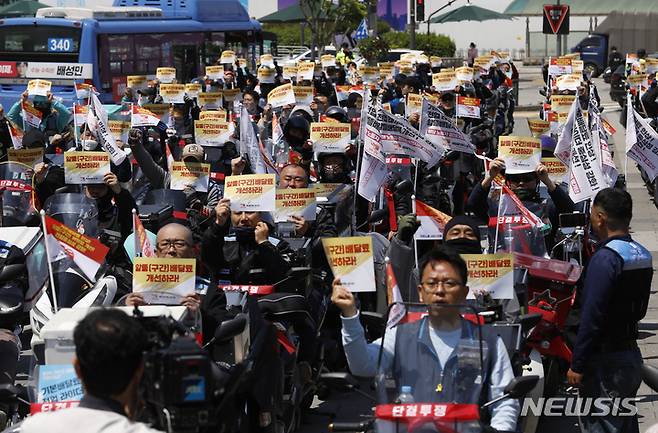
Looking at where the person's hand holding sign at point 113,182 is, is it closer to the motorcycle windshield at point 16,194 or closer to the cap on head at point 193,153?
the motorcycle windshield at point 16,194

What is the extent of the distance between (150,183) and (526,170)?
4272 mm

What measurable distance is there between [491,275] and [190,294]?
1.70 metres

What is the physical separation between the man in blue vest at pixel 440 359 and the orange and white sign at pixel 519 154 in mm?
5279

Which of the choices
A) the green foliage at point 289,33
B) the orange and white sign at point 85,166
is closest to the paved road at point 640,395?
the orange and white sign at point 85,166

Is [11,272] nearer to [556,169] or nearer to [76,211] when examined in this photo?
[76,211]

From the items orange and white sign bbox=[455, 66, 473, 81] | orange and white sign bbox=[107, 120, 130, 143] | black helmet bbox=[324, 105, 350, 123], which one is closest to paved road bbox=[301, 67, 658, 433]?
black helmet bbox=[324, 105, 350, 123]

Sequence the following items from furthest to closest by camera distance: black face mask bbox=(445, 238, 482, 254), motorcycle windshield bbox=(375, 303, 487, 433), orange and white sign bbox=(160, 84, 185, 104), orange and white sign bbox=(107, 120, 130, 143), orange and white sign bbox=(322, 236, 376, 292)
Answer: orange and white sign bbox=(160, 84, 185, 104) → orange and white sign bbox=(107, 120, 130, 143) → black face mask bbox=(445, 238, 482, 254) → orange and white sign bbox=(322, 236, 376, 292) → motorcycle windshield bbox=(375, 303, 487, 433)

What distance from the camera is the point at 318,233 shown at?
10.4 metres

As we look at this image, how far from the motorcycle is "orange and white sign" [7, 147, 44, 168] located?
874cm

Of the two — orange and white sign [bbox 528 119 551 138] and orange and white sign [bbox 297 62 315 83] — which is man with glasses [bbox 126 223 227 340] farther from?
orange and white sign [bbox 297 62 315 83]

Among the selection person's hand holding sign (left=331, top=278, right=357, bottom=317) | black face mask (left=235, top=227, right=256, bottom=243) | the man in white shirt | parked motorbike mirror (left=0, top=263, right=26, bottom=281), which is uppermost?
the man in white shirt

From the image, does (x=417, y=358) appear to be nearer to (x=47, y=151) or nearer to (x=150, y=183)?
(x=150, y=183)

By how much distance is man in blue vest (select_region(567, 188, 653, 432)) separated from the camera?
7012mm

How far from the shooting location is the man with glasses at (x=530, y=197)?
10.7m
